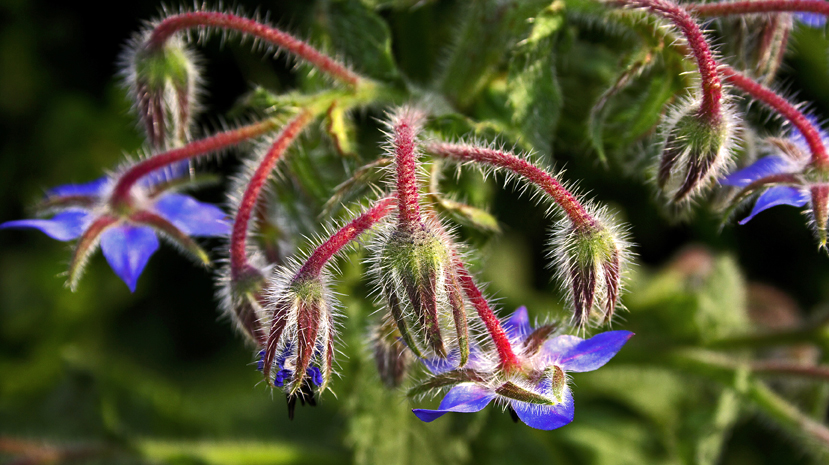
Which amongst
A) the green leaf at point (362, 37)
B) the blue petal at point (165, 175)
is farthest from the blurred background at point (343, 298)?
the blue petal at point (165, 175)

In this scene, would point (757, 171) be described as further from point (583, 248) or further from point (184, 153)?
point (184, 153)

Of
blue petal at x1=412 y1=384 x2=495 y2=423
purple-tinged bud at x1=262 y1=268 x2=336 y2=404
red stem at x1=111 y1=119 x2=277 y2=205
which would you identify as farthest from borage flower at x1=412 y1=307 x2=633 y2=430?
red stem at x1=111 y1=119 x2=277 y2=205

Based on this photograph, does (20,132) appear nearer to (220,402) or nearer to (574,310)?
Result: (220,402)

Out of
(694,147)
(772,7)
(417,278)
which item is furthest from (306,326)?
(772,7)

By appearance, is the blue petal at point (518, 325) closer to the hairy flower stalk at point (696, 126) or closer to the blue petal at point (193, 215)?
the hairy flower stalk at point (696, 126)

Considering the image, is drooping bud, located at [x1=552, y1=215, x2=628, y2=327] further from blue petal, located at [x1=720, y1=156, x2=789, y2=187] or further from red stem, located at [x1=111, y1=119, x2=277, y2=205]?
red stem, located at [x1=111, y1=119, x2=277, y2=205]
